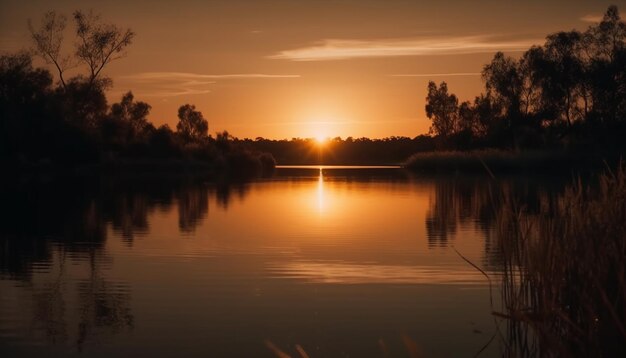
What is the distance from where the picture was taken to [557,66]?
60.6m

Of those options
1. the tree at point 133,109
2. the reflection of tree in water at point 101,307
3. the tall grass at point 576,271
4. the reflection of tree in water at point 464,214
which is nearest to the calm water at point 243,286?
the reflection of tree in water at point 101,307

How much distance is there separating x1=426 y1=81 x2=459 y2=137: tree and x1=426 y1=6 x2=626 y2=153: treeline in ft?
54.6

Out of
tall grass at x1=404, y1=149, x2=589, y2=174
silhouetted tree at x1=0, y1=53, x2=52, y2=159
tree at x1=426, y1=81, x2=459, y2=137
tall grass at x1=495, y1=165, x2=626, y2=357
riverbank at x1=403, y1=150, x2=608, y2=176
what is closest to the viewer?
tall grass at x1=495, y1=165, x2=626, y2=357

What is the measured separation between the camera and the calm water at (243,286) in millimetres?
7262

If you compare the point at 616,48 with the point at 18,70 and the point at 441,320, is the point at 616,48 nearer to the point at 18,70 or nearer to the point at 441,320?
the point at 18,70

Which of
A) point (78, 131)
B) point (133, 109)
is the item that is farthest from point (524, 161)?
point (133, 109)

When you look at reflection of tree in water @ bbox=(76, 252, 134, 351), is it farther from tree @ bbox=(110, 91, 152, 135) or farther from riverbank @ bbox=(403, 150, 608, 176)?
tree @ bbox=(110, 91, 152, 135)

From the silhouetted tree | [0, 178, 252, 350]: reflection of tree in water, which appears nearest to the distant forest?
the silhouetted tree

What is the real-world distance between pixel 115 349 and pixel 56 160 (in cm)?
4809

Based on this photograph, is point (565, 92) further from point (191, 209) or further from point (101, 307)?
point (101, 307)

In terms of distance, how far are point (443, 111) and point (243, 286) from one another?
78300mm

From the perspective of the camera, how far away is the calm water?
7262 millimetres

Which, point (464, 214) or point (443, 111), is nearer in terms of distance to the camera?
point (464, 214)

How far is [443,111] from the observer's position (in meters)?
86.2
